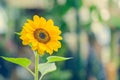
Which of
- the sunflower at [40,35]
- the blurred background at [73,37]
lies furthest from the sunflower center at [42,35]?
the blurred background at [73,37]

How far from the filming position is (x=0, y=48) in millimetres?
2854

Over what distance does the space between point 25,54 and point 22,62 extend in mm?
2285

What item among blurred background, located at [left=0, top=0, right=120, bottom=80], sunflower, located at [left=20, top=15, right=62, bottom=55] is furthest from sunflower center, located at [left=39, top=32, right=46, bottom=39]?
blurred background, located at [left=0, top=0, right=120, bottom=80]

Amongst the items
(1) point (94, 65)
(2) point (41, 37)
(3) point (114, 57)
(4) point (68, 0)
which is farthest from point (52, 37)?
(3) point (114, 57)

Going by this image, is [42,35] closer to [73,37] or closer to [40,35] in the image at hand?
[40,35]

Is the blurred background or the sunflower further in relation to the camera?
the blurred background

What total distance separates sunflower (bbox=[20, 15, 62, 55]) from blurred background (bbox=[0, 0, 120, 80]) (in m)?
1.19

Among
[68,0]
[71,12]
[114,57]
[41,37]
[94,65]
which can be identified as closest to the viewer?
[41,37]

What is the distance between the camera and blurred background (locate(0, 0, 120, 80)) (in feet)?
6.74

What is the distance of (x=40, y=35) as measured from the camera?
2.21ft

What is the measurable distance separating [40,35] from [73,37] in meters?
1.74

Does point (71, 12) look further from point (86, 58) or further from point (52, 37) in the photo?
point (52, 37)

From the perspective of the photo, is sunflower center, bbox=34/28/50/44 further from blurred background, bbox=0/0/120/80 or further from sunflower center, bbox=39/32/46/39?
blurred background, bbox=0/0/120/80

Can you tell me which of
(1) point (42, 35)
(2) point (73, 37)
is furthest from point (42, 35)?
(2) point (73, 37)
